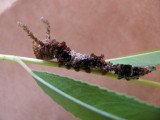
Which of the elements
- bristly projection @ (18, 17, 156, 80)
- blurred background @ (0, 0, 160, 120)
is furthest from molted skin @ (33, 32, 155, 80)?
blurred background @ (0, 0, 160, 120)

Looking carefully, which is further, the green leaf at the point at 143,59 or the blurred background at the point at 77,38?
the blurred background at the point at 77,38

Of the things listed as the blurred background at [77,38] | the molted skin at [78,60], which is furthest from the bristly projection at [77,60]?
the blurred background at [77,38]

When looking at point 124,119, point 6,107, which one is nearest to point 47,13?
point 6,107

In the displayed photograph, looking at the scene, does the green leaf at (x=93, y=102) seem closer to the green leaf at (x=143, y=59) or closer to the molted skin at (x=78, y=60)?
the molted skin at (x=78, y=60)

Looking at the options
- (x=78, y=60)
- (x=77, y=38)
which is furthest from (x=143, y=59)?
(x=77, y=38)

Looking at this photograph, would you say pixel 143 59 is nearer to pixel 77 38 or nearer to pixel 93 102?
pixel 93 102

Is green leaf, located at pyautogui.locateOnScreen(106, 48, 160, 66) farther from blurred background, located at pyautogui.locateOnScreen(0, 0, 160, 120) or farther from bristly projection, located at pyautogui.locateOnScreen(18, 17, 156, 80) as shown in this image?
blurred background, located at pyautogui.locateOnScreen(0, 0, 160, 120)
